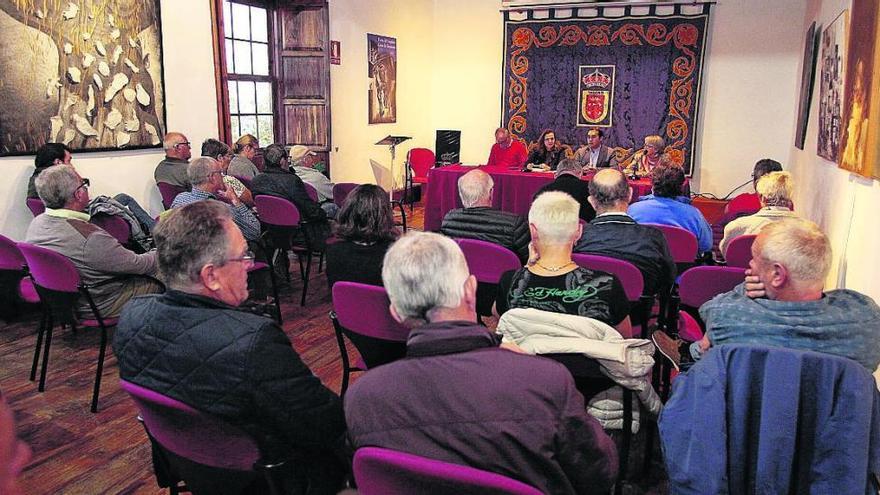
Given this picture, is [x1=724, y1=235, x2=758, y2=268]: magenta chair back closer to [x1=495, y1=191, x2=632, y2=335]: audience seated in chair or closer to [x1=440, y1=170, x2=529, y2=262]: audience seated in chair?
[x1=440, y1=170, x2=529, y2=262]: audience seated in chair

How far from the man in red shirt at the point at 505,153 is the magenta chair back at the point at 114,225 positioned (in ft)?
16.6

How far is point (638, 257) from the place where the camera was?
3.02 meters

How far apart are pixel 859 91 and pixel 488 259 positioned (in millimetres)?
2073

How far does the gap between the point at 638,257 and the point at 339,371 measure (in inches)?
71.3

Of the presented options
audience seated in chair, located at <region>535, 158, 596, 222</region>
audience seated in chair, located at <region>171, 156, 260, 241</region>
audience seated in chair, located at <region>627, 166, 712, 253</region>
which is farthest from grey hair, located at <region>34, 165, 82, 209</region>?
audience seated in chair, located at <region>627, 166, 712, 253</region>

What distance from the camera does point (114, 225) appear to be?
419 centimetres

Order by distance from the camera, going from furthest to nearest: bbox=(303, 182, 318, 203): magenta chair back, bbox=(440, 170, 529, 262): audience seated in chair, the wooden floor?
bbox=(303, 182, 318, 203): magenta chair back → bbox=(440, 170, 529, 262): audience seated in chair → the wooden floor

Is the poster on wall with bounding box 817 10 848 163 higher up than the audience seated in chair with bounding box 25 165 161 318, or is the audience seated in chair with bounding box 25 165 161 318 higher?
the poster on wall with bounding box 817 10 848 163

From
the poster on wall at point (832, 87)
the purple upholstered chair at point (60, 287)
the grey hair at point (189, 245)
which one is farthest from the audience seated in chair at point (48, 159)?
the poster on wall at point (832, 87)

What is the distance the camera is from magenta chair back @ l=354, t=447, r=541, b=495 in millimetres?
1120

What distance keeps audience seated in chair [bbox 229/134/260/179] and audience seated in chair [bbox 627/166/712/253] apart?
3.56 meters

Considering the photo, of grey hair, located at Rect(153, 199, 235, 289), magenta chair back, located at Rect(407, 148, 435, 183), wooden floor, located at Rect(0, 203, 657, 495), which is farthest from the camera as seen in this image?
magenta chair back, located at Rect(407, 148, 435, 183)

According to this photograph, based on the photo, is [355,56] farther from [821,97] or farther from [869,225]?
[869,225]

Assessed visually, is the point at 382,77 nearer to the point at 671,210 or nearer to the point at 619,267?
the point at 671,210
